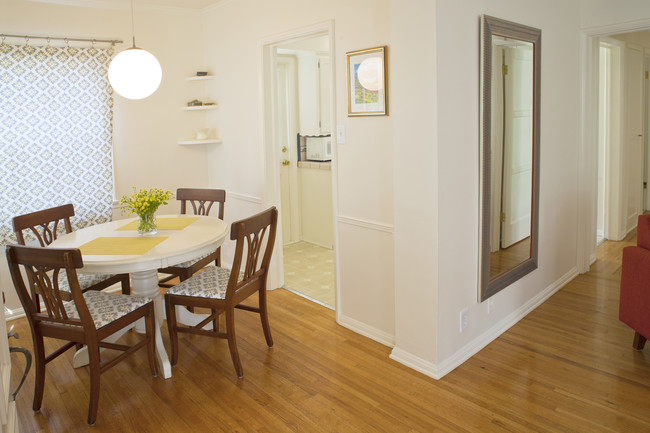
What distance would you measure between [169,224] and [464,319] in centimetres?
206

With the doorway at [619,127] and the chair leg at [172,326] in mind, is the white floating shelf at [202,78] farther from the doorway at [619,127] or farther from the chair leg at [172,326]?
the doorway at [619,127]

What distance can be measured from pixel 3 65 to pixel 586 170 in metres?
4.67

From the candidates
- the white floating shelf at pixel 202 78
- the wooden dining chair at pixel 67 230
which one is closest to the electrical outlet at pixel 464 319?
the wooden dining chair at pixel 67 230

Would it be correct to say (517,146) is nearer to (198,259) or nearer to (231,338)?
(231,338)

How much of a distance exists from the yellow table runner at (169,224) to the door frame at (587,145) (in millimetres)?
3197

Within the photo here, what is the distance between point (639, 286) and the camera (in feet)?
9.30

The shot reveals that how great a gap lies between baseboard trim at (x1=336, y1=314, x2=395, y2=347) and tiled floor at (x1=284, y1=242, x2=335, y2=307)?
0.39m

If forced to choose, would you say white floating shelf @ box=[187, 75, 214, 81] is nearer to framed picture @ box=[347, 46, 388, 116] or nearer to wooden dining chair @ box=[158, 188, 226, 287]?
wooden dining chair @ box=[158, 188, 226, 287]

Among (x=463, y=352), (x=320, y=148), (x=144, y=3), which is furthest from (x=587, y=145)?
(x=144, y=3)

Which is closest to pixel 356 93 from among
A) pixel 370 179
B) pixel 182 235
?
pixel 370 179

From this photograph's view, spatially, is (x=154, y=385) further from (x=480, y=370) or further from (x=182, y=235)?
(x=480, y=370)

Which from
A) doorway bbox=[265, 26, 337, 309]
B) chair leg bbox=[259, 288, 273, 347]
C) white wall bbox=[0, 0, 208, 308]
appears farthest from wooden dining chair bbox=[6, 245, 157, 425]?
doorway bbox=[265, 26, 337, 309]

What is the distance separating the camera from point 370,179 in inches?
126

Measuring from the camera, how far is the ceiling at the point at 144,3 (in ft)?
13.2
